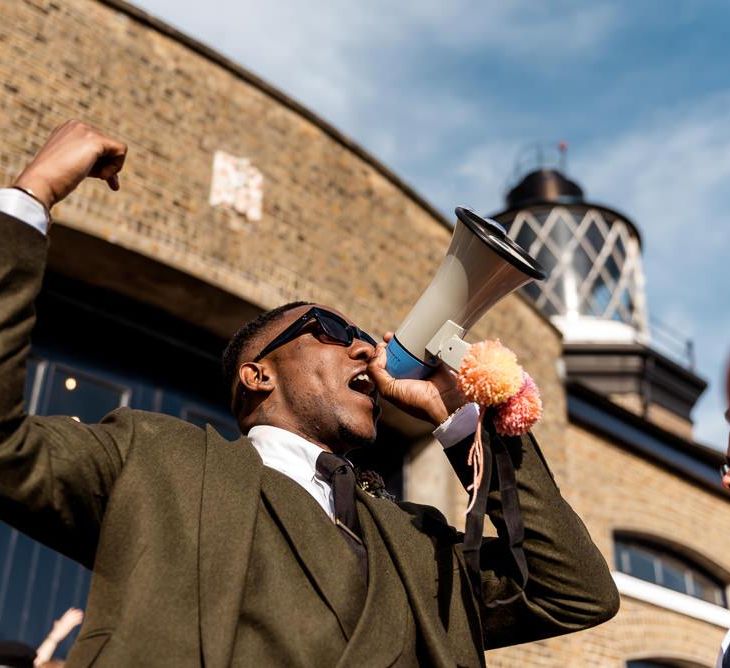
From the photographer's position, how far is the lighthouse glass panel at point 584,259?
2170 cm

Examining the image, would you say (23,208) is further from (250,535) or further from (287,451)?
(287,451)

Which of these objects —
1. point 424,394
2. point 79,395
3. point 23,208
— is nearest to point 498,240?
point 424,394

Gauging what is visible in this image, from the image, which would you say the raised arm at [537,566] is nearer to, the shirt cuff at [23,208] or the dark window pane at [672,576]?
the shirt cuff at [23,208]

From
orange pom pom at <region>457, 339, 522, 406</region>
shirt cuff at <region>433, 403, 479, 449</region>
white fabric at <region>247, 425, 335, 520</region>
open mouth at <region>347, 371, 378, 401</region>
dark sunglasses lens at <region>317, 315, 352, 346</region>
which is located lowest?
white fabric at <region>247, 425, 335, 520</region>

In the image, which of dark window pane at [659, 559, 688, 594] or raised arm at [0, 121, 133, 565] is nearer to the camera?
raised arm at [0, 121, 133, 565]

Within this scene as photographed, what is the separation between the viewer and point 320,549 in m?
2.21

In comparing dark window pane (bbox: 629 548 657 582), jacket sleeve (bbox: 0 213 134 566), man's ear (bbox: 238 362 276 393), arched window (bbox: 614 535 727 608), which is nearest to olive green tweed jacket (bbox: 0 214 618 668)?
jacket sleeve (bbox: 0 213 134 566)

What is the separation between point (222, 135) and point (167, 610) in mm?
6234

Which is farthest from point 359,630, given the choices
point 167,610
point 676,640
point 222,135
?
point 676,640

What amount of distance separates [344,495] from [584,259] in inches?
825

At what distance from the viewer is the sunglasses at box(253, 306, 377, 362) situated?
3012 millimetres

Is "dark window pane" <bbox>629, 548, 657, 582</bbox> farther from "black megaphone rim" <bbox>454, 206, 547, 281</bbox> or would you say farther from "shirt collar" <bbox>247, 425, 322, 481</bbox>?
"shirt collar" <bbox>247, 425, 322, 481</bbox>

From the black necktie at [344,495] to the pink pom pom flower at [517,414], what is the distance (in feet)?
1.34

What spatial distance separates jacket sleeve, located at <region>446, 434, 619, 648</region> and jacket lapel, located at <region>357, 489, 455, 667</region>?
0.17m
